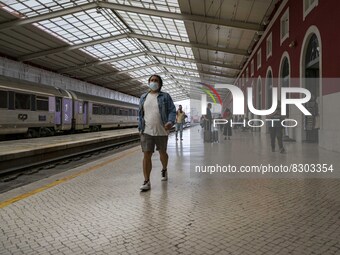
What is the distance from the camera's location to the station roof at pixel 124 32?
21062 millimetres

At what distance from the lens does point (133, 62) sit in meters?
42.8

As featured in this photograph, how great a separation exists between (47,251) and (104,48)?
110ft

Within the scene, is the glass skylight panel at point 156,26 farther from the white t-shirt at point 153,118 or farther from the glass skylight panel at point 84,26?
the white t-shirt at point 153,118

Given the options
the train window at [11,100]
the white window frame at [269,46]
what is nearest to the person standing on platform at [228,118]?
the white window frame at [269,46]

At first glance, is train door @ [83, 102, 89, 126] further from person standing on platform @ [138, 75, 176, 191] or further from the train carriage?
person standing on platform @ [138, 75, 176, 191]

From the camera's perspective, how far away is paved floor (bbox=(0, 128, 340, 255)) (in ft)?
8.88

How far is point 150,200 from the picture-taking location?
4.19 meters

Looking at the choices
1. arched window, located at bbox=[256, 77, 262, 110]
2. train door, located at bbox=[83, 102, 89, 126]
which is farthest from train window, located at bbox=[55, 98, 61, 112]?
arched window, located at bbox=[256, 77, 262, 110]

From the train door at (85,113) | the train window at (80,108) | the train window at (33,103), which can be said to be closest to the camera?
the train window at (33,103)

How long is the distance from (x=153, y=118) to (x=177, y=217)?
1881 mm

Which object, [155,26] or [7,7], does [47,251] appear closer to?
[7,7]

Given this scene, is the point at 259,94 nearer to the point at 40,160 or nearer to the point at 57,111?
the point at 57,111

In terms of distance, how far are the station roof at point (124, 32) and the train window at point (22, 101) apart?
26.9 feet

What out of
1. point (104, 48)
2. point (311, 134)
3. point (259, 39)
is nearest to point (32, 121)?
point (311, 134)
